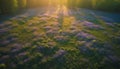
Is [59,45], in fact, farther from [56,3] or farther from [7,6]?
[56,3]

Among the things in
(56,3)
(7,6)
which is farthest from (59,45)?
(56,3)

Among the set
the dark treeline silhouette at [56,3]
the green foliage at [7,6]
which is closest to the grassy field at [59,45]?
the green foliage at [7,6]

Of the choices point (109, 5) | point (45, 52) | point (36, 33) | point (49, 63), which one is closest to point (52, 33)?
point (36, 33)

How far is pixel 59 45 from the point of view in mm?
16266

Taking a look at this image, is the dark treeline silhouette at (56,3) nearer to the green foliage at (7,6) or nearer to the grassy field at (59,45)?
the green foliage at (7,6)

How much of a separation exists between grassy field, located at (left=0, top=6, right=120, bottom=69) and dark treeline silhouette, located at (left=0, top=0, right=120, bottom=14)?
6.92 meters

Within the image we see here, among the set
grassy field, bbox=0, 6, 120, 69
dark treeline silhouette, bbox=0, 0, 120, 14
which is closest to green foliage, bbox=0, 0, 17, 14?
dark treeline silhouette, bbox=0, 0, 120, 14

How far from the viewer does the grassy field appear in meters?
13.3

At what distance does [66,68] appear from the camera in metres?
12.7

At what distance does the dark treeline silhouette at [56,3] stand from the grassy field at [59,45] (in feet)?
22.7

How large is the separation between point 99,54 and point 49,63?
4.60 m

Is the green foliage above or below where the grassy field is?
above

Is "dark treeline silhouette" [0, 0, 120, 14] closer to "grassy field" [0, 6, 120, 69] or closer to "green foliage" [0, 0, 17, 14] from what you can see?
"green foliage" [0, 0, 17, 14]

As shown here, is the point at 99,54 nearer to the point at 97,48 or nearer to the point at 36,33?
the point at 97,48
